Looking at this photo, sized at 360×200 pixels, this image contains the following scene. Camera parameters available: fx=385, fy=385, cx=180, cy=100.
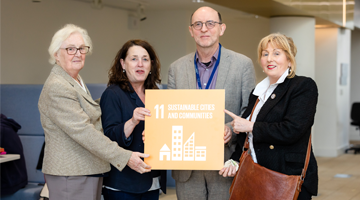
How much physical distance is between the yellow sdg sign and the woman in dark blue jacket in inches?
4.3

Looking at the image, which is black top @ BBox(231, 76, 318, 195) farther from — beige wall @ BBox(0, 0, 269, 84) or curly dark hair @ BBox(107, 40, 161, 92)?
beige wall @ BBox(0, 0, 269, 84)

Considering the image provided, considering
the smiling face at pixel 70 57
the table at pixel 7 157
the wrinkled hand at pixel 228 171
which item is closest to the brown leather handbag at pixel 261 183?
the wrinkled hand at pixel 228 171

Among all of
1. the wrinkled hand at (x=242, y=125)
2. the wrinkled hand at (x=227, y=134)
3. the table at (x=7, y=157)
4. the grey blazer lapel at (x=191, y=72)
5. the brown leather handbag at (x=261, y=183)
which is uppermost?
the grey blazer lapel at (x=191, y=72)

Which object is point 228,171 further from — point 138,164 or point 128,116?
point 128,116

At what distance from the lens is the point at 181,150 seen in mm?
2092

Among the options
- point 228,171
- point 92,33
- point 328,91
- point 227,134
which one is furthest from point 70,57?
point 328,91

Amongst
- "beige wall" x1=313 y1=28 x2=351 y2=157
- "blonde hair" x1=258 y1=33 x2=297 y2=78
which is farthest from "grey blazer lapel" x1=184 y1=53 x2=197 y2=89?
"beige wall" x1=313 y1=28 x2=351 y2=157

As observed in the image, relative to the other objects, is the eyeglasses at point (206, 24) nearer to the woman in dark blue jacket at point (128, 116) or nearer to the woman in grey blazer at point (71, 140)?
the woman in dark blue jacket at point (128, 116)

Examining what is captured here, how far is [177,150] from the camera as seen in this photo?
2094 millimetres

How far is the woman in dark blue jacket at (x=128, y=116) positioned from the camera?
7.14 feet

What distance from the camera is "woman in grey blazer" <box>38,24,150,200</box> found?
1996mm

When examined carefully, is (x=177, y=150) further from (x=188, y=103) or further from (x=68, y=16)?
(x=68, y=16)

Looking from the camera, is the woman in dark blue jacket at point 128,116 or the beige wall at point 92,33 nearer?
the woman in dark blue jacket at point 128,116

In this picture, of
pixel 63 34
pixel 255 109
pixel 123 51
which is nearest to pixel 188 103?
pixel 255 109
